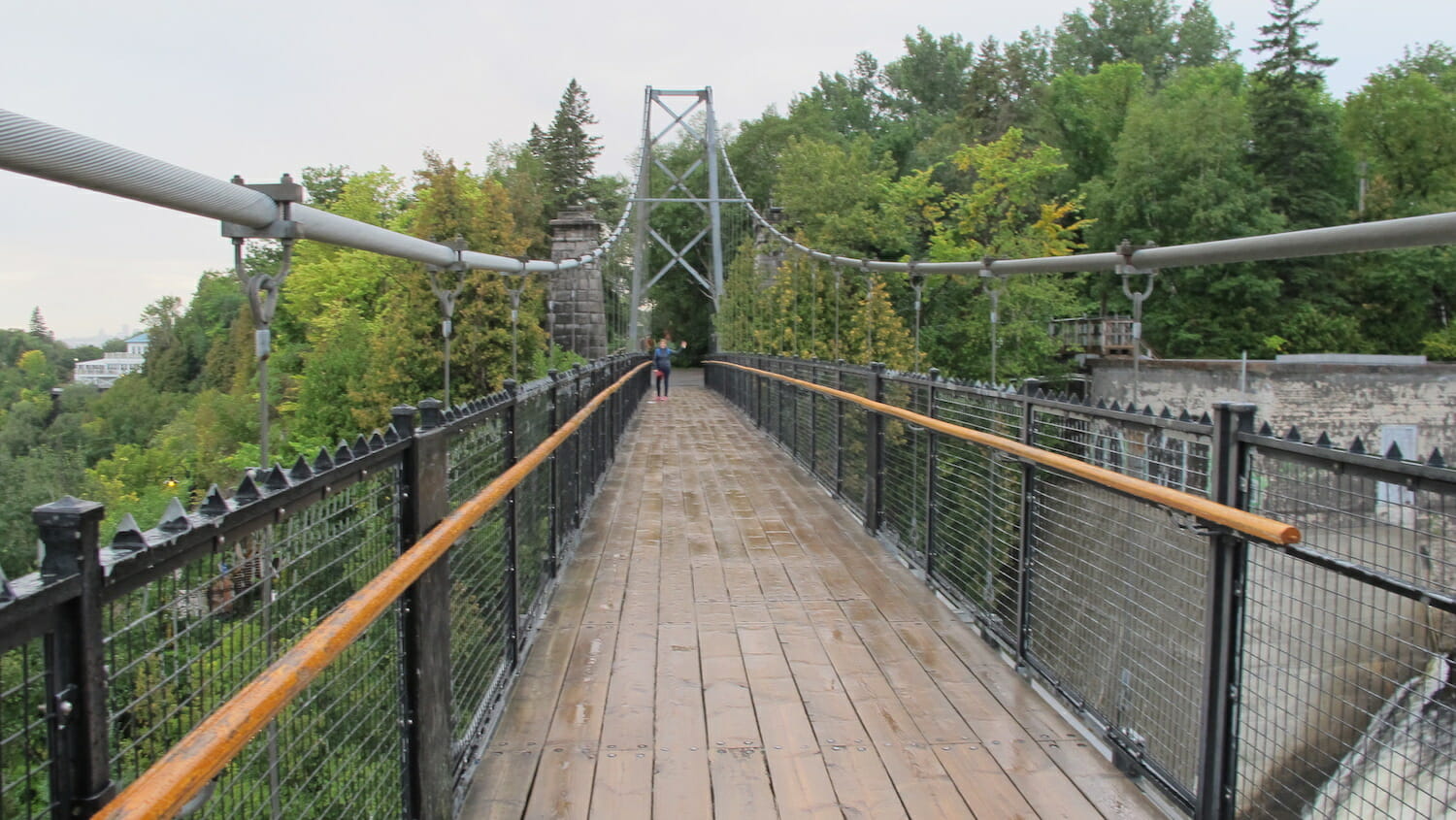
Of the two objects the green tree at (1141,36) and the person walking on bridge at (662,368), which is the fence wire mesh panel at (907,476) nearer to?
the person walking on bridge at (662,368)

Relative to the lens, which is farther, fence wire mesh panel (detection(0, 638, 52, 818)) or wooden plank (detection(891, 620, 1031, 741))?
wooden plank (detection(891, 620, 1031, 741))

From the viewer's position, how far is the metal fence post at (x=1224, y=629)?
2.49 meters

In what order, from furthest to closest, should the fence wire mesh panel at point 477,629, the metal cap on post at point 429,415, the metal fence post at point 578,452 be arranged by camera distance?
the metal fence post at point 578,452
the fence wire mesh panel at point 477,629
the metal cap on post at point 429,415

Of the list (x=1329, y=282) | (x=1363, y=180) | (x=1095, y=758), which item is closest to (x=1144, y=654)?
(x=1095, y=758)

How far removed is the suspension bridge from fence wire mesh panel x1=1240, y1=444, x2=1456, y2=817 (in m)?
0.01

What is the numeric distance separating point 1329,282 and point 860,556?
36.3 m

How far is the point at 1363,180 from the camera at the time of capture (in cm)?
3903

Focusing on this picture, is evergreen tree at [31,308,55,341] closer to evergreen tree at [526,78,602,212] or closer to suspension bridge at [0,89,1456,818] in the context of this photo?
evergreen tree at [526,78,602,212]

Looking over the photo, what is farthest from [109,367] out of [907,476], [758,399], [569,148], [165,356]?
[907,476]

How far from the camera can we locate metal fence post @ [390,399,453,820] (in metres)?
2.49

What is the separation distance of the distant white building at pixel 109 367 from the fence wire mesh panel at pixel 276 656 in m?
53.7

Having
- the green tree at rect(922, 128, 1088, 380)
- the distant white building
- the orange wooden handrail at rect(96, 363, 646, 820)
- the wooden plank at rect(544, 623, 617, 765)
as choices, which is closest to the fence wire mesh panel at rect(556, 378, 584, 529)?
the wooden plank at rect(544, 623, 617, 765)

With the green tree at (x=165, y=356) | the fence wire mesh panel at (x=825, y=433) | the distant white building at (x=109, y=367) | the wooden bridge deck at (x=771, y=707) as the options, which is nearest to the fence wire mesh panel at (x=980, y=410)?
the wooden bridge deck at (x=771, y=707)

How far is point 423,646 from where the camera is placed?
8.32 ft
